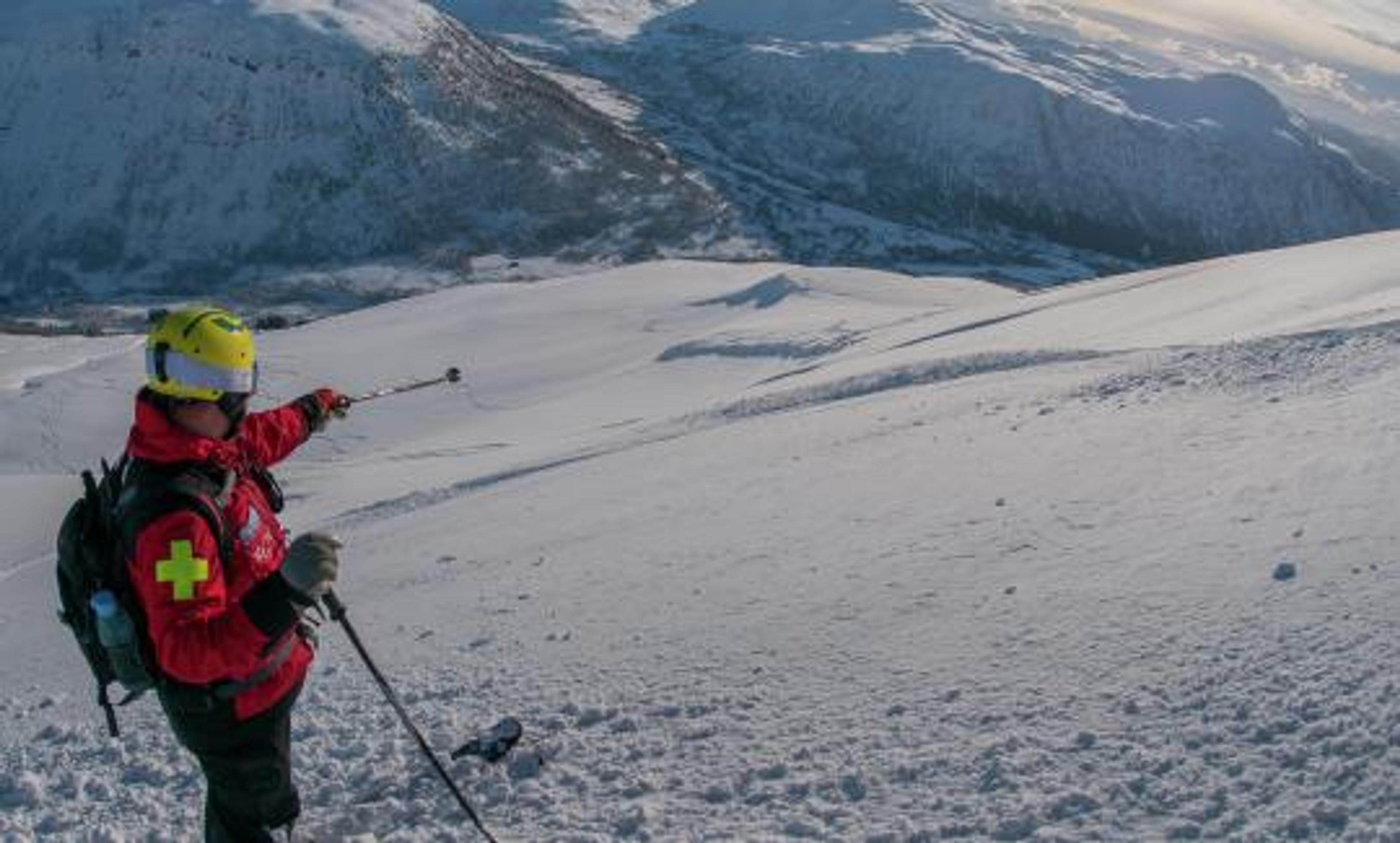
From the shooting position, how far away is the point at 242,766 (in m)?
5.44

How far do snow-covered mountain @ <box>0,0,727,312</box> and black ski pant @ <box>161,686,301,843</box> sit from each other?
141 meters

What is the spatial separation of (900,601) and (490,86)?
574 feet

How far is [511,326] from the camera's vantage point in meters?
47.0

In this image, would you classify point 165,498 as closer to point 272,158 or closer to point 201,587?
point 201,587

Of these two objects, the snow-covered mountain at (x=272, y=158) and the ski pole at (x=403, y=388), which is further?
the snow-covered mountain at (x=272, y=158)

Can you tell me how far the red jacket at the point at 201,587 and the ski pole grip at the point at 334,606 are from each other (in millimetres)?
174

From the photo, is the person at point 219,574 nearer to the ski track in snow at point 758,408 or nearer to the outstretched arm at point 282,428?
the outstretched arm at point 282,428

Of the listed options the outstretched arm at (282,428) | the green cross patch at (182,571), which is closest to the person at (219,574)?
the green cross patch at (182,571)

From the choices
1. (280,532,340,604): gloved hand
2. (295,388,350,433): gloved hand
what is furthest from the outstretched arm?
(280,532,340,604): gloved hand

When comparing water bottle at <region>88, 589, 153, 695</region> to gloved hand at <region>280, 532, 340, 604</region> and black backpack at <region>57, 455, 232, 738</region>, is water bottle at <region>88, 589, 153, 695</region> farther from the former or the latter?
gloved hand at <region>280, 532, 340, 604</region>

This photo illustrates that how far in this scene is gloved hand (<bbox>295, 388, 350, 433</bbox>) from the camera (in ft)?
23.0

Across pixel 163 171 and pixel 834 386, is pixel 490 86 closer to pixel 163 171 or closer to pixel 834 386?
pixel 163 171

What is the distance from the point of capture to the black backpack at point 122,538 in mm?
4727

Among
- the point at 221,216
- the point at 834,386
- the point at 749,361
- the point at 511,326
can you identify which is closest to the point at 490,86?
the point at 221,216
